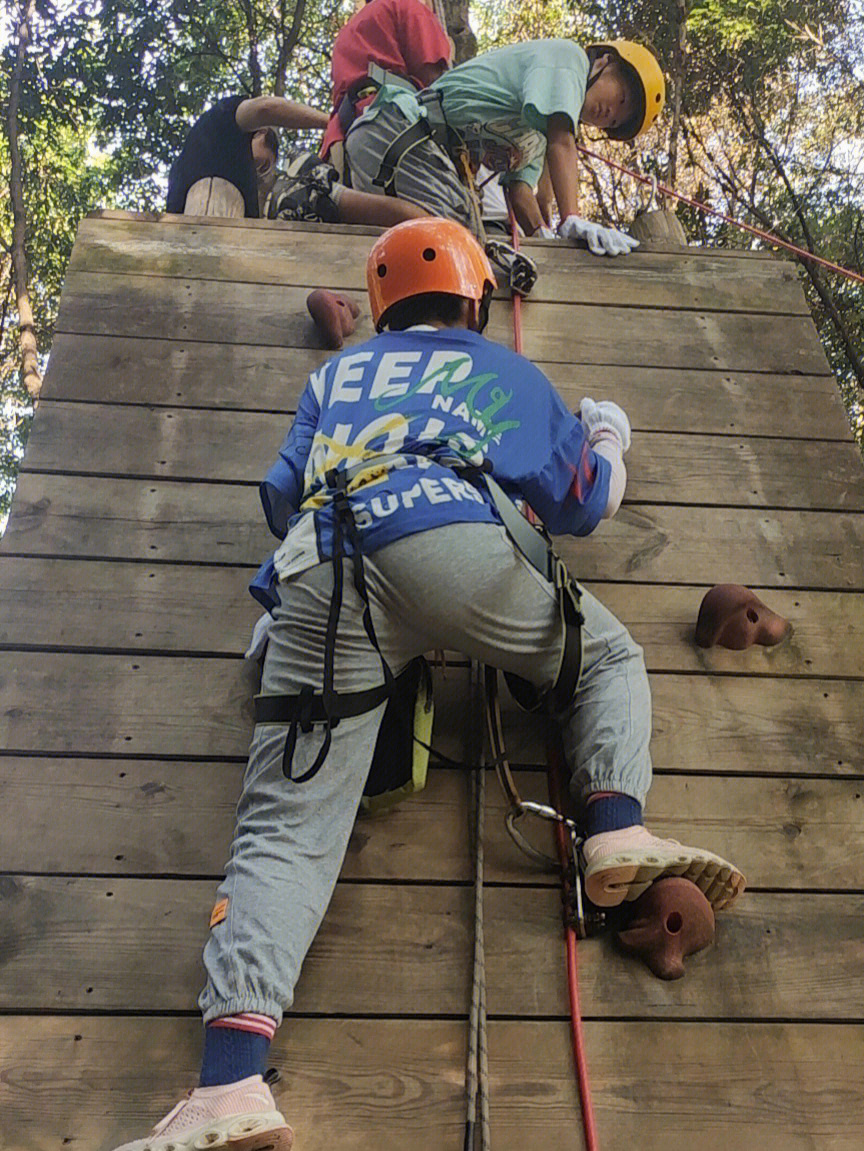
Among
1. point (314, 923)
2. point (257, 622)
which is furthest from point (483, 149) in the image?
point (314, 923)

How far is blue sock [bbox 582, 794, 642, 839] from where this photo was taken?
186cm

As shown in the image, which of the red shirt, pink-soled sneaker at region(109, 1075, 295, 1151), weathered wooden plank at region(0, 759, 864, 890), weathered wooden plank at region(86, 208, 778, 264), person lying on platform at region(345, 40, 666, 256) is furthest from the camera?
the red shirt

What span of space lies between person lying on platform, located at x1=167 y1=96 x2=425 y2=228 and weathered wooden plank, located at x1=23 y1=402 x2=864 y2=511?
53.1 inches

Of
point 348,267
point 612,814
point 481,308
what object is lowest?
point 612,814

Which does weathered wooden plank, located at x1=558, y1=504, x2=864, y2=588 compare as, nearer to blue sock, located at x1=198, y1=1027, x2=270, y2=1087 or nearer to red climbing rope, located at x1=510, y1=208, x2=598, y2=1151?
red climbing rope, located at x1=510, y1=208, x2=598, y2=1151

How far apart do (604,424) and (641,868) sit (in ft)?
3.72

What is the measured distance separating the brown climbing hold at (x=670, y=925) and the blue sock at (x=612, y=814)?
12 centimetres

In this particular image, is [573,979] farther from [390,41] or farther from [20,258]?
[20,258]

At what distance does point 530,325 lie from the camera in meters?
3.21

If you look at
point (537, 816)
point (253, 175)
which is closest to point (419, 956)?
point (537, 816)

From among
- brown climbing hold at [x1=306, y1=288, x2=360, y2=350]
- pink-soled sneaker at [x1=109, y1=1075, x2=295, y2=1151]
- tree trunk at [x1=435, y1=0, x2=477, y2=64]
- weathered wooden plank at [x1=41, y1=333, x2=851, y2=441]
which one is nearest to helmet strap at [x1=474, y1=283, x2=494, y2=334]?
weathered wooden plank at [x1=41, y1=333, x2=851, y2=441]

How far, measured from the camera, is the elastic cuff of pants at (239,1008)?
5.17ft

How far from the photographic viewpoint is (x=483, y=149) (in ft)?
13.3

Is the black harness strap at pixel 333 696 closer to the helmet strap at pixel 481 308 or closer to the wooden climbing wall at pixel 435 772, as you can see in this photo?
the wooden climbing wall at pixel 435 772
